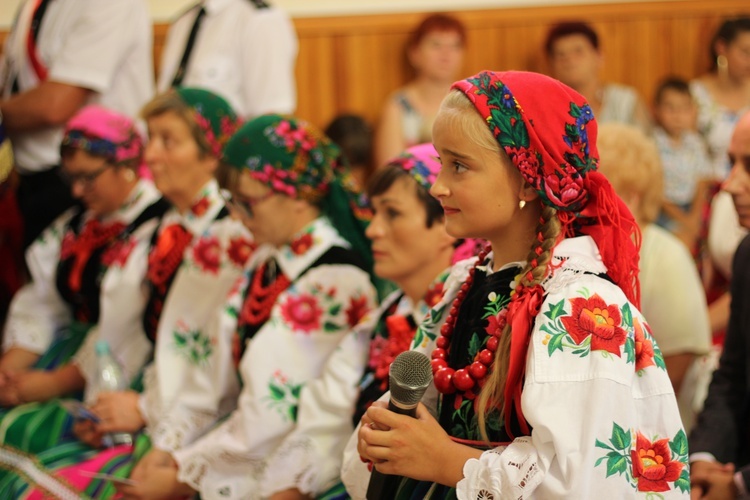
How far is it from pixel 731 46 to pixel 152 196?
10.5 ft

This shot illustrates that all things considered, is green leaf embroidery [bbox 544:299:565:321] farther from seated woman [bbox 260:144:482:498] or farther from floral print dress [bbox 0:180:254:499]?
floral print dress [bbox 0:180:254:499]

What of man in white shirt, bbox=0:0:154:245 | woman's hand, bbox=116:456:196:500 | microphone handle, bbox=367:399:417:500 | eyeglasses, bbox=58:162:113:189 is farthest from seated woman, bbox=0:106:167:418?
microphone handle, bbox=367:399:417:500

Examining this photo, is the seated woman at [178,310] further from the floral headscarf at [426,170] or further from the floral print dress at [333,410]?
the floral headscarf at [426,170]

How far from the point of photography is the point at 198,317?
2.92 m

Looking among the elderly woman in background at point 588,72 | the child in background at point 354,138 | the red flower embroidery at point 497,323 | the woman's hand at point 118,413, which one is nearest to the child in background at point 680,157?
the elderly woman in background at point 588,72

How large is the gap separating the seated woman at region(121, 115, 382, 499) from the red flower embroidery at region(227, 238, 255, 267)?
8.0 inches

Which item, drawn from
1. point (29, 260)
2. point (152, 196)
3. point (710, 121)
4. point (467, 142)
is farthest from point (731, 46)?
point (467, 142)

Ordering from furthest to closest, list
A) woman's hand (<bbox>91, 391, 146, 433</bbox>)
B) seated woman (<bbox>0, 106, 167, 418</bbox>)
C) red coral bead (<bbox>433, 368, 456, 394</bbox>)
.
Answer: seated woman (<bbox>0, 106, 167, 418</bbox>), woman's hand (<bbox>91, 391, 146, 433</bbox>), red coral bead (<bbox>433, 368, 456, 394</bbox>)

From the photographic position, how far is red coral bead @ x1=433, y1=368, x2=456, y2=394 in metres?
1.71

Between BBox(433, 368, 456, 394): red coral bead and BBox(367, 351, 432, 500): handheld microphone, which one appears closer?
BBox(367, 351, 432, 500): handheld microphone

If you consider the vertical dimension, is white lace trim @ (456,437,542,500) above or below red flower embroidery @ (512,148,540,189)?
below

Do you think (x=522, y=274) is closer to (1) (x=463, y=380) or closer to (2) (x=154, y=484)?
(1) (x=463, y=380)

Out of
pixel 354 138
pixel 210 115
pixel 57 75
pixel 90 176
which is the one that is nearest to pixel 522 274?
pixel 210 115

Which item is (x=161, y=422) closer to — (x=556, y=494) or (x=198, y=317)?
(x=198, y=317)
